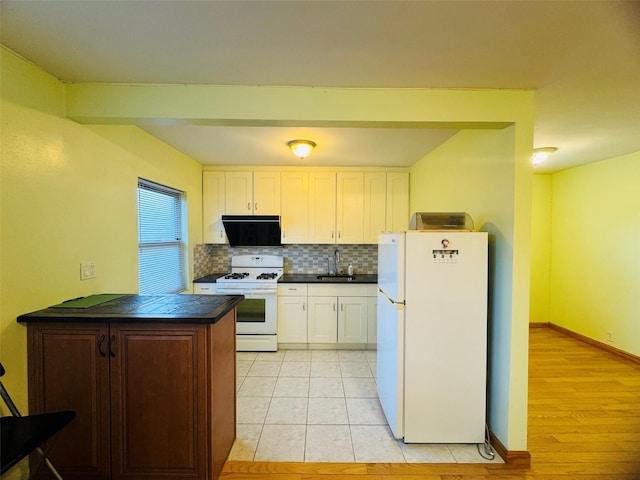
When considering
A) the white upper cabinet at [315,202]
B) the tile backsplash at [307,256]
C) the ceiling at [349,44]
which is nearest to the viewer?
the ceiling at [349,44]

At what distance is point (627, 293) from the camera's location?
3.19 metres

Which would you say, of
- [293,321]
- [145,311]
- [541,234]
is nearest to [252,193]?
[293,321]

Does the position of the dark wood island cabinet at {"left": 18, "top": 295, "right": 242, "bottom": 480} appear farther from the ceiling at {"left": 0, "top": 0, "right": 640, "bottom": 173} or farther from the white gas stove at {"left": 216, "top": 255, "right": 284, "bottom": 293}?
the white gas stove at {"left": 216, "top": 255, "right": 284, "bottom": 293}

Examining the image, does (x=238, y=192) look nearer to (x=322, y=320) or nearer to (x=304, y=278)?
(x=304, y=278)

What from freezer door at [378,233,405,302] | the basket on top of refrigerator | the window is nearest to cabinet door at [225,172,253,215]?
the window

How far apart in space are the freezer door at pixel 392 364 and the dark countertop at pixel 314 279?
4.15ft

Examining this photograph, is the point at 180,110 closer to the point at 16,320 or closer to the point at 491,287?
the point at 16,320

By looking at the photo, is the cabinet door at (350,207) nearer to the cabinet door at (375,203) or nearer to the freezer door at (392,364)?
the cabinet door at (375,203)

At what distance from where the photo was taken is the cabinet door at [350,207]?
3.77 metres

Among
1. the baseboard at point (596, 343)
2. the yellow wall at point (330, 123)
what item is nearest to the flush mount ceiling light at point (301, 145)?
the yellow wall at point (330, 123)

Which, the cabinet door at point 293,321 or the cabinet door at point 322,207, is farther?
the cabinet door at point 322,207

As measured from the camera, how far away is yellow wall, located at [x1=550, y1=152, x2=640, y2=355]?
3.15 meters

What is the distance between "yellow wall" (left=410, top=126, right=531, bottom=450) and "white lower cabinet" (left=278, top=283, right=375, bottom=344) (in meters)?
1.66

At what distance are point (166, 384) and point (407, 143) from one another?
2811 mm
